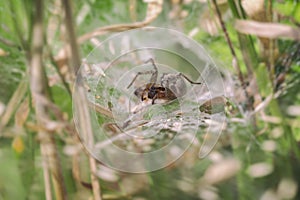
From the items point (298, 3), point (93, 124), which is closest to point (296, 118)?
point (298, 3)

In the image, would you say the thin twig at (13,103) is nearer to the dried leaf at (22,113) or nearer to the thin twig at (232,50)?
the dried leaf at (22,113)

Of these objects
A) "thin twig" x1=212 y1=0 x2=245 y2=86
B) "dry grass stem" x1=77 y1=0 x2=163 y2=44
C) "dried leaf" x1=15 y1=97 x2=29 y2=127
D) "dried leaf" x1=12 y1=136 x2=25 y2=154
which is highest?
"dry grass stem" x1=77 y1=0 x2=163 y2=44

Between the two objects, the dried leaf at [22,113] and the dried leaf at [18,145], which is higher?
the dried leaf at [22,113]

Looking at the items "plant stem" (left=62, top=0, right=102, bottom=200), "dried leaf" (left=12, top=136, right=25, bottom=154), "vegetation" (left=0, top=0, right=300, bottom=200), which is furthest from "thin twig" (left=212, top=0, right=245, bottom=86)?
"dried leaf" (left=12, top=136, right=25, bottom=154)

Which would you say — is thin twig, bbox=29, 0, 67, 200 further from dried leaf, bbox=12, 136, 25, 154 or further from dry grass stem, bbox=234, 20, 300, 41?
dry grass stem, bbox=234, 20, 300, 41

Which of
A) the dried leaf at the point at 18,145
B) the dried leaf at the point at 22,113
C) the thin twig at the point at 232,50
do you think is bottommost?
the dried leaf at the point at 18,145

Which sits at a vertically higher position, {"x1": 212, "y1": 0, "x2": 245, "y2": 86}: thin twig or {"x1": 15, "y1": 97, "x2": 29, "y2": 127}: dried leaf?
{"x1": 212, "y1": 0, "x2": 245, "y2": 86}: thin twig

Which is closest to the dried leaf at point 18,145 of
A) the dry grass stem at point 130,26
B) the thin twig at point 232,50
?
the dry grass stem at point 130,26
